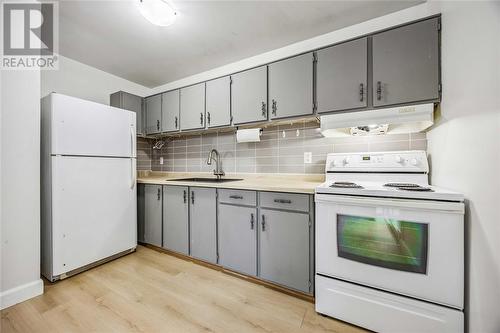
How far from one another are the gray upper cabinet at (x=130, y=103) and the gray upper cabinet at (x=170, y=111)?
1.44 feet

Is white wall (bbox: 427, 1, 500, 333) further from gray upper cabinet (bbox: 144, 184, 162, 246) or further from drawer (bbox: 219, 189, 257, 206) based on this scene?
gray upper cabinet (bbox: 144, 184, 162, 246)

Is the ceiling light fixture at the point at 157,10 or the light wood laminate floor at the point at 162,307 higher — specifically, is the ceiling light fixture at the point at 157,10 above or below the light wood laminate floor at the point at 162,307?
above

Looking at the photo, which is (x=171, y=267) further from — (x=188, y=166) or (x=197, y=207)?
(x=188, y=166)

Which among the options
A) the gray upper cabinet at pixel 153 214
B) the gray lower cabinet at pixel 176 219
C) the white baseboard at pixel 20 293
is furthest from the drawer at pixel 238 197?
the white baseboard at pixel 20 293

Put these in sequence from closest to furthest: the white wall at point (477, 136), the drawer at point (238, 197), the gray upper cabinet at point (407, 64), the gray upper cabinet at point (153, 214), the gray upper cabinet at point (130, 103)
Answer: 1. the white wall at point (477, 136)
2. the gray upper cabinet at point (407, 64)
3. the drawer at point (238, 197)
4. the gray upper cabinet at point (153, 214)
5. the gray upper cabinet at point (130, 103)

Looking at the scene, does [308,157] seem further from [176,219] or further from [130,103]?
[130,103]

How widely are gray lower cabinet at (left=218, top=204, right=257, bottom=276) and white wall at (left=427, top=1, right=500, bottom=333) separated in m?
1.34

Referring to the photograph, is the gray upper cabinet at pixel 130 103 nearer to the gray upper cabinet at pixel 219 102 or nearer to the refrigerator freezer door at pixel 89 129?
the refrigerator freezer door at pixel 89 129

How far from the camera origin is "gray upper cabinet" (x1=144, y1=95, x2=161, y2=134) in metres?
2.87

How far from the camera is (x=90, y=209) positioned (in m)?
1.98

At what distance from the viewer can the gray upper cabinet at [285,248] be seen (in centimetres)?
155

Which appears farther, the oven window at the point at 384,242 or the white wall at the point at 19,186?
the white wall at the point at 19,186

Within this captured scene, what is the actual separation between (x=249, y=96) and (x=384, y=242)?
5.66 feet

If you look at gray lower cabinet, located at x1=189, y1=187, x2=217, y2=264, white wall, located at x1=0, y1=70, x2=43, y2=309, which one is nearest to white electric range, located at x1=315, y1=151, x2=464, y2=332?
gray lower cabinet, located at x1=189, y1=187, x2=217, y2=264
